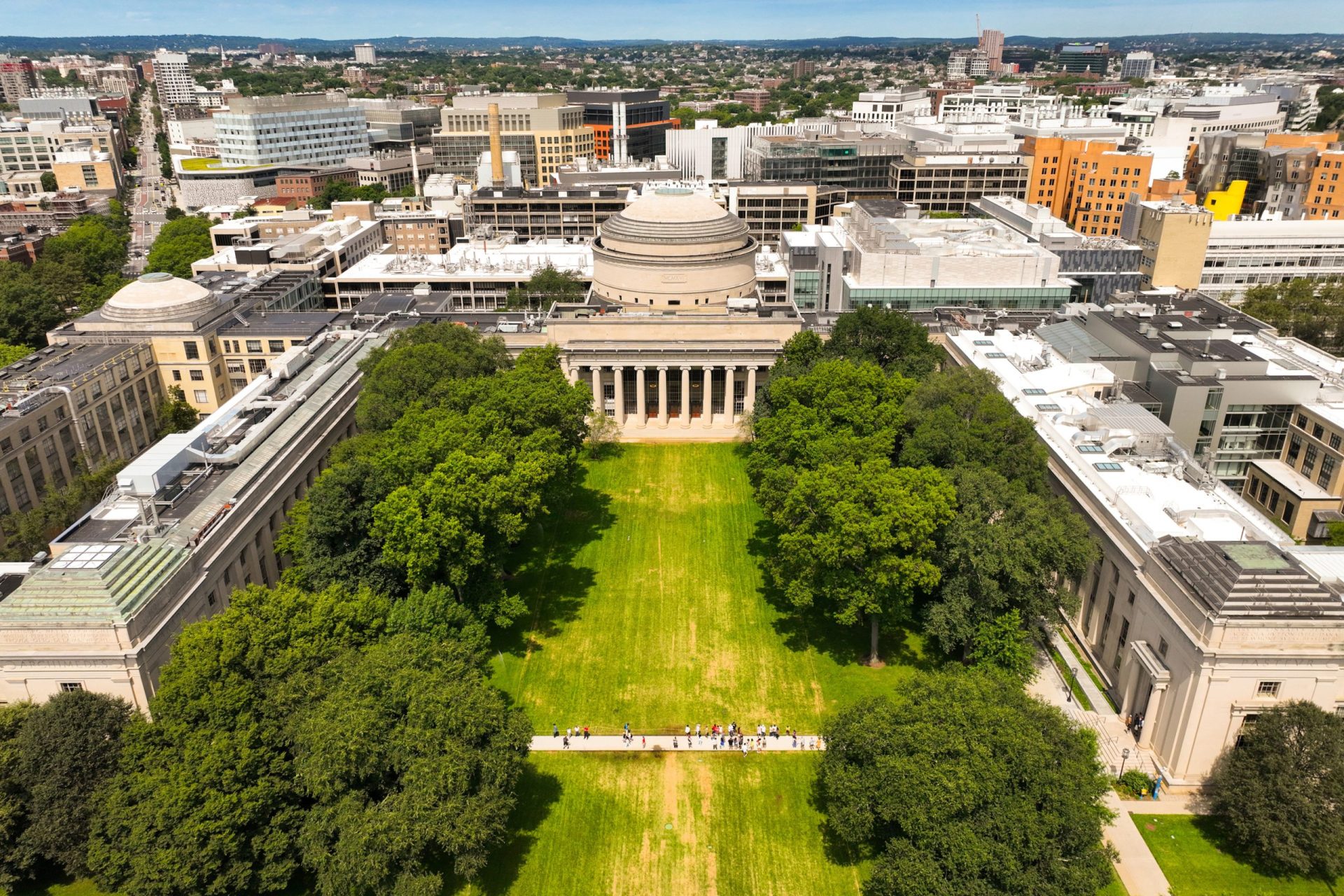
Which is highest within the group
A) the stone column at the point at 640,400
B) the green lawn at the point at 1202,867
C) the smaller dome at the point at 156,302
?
the smaller dome at the point at 156,302

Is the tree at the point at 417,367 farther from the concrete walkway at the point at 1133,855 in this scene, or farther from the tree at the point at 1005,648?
the concrete walkway at the point at 1133,855

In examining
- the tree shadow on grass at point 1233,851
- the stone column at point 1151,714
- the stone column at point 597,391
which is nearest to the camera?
the tree shadow on grass at point 1233,851

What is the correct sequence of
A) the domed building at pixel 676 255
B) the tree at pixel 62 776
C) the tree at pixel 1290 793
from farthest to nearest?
1. the domed building at pixel 676 255
2. the tree at pixel 1290 793
3. the tree at pixel 62 776

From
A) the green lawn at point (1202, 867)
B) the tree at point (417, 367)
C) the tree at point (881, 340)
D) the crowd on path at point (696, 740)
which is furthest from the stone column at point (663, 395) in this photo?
the green lawn at point (1202, 867)

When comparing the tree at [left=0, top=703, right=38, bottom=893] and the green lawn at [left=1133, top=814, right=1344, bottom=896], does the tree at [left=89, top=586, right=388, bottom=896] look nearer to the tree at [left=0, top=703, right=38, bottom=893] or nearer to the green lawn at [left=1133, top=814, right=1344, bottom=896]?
the tree at [left=0, top=703, right=38, bottom=893]

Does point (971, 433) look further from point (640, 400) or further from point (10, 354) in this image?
point (10, 354)

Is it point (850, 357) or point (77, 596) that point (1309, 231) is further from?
point (77, 596)
